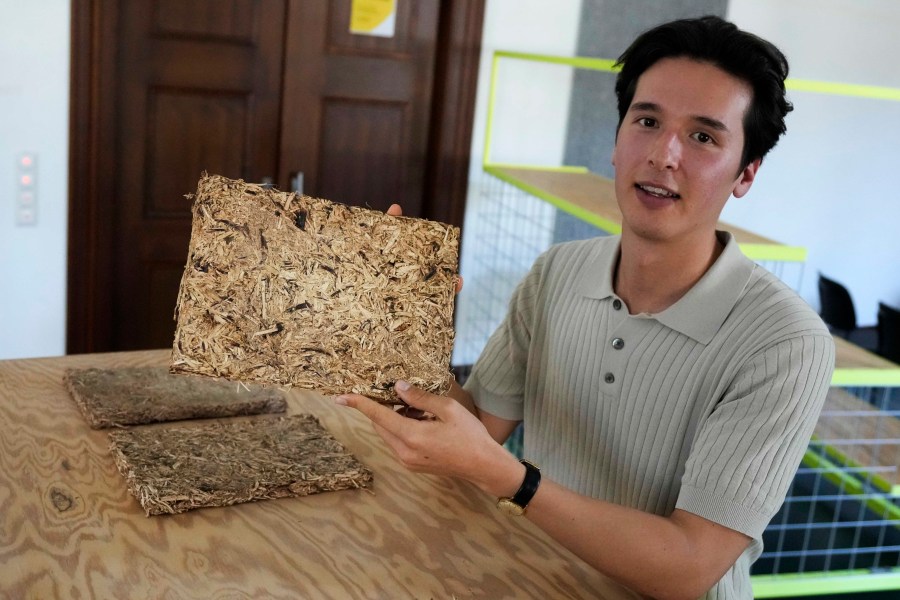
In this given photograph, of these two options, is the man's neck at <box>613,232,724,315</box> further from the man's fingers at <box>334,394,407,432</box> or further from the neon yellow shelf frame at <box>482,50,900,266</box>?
the man's fingers at <box>334,394,407,432</box>

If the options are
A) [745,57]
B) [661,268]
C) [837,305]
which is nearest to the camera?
[745,57]

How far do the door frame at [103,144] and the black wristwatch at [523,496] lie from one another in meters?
2.47

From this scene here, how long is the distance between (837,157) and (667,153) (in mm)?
3796

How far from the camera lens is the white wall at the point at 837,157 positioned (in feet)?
14.4

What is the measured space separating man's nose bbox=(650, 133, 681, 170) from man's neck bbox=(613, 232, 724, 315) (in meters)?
0.13

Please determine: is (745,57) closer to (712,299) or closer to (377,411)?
(712,299)

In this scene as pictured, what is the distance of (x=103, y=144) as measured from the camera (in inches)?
131

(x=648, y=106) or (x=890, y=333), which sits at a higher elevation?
(x=648, y=106)

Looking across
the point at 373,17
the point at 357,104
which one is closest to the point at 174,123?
the point at 357,104

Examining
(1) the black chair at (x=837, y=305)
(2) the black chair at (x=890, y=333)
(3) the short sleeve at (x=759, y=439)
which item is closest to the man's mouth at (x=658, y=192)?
(3) the short sleeve at (x=759, y=439)

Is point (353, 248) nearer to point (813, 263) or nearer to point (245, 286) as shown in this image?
point (245, 286)

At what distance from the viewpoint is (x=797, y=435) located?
137 cm

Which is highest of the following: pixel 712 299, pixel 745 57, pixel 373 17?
pixel 373 17

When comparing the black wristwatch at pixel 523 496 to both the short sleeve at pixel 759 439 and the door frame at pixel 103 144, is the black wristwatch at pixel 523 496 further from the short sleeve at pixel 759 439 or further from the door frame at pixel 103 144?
the door frame at pixel 103 144
